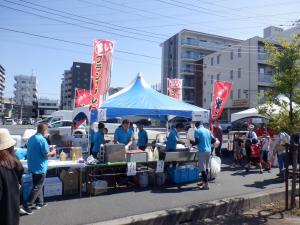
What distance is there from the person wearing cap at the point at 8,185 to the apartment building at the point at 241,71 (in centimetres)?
3713

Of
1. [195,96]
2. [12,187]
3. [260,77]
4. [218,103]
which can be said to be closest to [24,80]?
[195,96]

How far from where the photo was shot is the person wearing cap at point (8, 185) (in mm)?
2650

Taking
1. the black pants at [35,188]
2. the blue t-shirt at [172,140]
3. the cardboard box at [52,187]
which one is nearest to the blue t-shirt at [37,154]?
the black pants at [35,188]

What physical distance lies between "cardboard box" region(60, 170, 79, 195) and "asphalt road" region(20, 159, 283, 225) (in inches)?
21.3

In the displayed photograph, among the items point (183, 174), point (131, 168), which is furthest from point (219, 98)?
point (131, 168)

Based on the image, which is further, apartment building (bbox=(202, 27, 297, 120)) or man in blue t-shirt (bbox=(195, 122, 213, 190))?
apartment building (bbox=(202, 27, 297, 120))

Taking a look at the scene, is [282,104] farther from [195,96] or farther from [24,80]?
[24,80]

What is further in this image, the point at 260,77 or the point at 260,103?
the point at 260,77

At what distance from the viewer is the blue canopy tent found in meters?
9.98

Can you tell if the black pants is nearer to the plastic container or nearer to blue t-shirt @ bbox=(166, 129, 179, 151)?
the plastic container

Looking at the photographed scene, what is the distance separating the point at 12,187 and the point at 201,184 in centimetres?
697

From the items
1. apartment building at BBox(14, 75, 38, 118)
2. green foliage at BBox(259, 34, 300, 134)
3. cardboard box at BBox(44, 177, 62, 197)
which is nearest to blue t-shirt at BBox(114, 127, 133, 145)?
cardboard box at BBox(44, 177, 62, 197)

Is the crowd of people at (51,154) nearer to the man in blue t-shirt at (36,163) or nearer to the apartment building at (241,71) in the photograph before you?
the man in blue t-shirt at (36,163)

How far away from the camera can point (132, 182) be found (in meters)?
9.03
